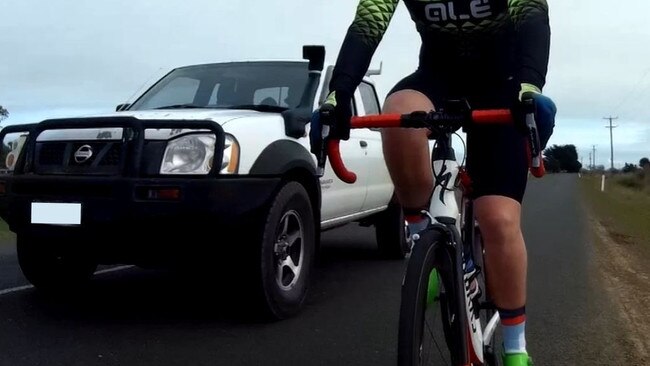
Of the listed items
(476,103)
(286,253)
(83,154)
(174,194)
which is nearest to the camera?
(476,103)

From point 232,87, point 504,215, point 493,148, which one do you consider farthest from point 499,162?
point 232,87

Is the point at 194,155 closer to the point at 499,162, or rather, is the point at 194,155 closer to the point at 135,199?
the point at 135,199

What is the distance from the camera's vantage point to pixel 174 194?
4301 millimetres

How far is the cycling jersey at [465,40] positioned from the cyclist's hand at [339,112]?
1.0 inches

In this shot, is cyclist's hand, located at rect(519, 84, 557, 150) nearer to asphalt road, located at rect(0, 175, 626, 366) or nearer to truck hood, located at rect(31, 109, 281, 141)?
→ asphalt road, located at rect(0, 175, 626, 366)

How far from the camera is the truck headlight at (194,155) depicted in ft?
14.5

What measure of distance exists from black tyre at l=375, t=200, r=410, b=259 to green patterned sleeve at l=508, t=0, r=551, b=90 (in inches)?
200

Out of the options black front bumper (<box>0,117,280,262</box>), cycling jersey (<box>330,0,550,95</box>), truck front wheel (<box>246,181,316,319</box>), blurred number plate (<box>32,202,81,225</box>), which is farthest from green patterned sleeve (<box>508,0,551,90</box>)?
blurred number plate (<box>32,202,81,225</box>)

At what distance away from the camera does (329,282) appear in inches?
255

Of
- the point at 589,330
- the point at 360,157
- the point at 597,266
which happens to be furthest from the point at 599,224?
the point at 589,330

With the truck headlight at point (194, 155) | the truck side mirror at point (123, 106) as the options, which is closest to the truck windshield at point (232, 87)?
the truck side mirror at point (123, 106)

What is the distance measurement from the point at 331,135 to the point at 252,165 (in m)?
2.07

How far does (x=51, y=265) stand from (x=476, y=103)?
3.54 m

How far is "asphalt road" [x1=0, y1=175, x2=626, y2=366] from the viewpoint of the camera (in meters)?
4.12
